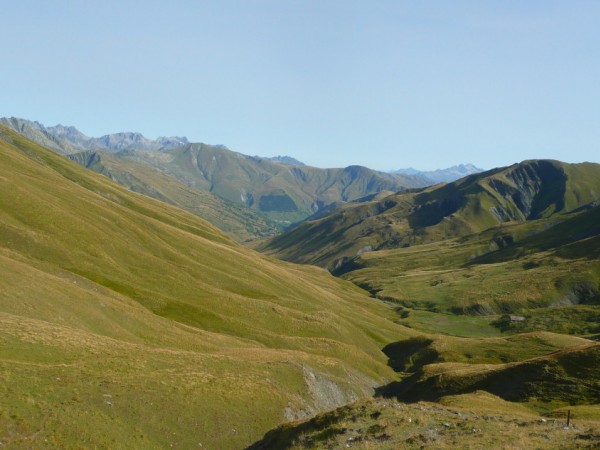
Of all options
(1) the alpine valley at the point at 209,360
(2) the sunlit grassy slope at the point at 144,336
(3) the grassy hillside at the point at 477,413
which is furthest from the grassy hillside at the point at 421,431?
(2) the sunlit grassy slope at the point at 144,336

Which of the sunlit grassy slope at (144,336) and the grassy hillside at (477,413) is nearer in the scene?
the grassy hillside at (477,413)

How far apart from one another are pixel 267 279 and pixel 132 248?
40.4 m

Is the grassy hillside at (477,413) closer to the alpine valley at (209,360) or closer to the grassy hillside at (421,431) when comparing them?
the grassy hillside at (421,431)

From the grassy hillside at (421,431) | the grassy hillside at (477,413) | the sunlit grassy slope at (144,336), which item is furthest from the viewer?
the sunlit grassy slope at (144,336)

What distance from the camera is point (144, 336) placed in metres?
66.4

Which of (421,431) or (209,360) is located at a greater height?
(421,431)

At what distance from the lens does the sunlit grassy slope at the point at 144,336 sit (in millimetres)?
38469

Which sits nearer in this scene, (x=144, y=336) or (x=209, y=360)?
(x=209, y=360)

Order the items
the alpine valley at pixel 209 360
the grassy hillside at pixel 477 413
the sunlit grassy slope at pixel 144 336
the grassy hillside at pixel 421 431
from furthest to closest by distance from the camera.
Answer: the sunlit grassy slope at pixel 144 336 → the alpine valley at pixel 209 360 → the grassy hillside at pixel 477 413 → the grassy hillside at pixel 421 431

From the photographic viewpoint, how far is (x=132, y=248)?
106 meters

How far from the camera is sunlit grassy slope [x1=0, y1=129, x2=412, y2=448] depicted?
3847 centimetres

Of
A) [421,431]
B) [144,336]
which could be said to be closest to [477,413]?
[421,431]

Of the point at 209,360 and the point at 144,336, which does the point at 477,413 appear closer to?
the point at 209,360

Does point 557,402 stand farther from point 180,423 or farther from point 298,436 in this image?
point 180,423
